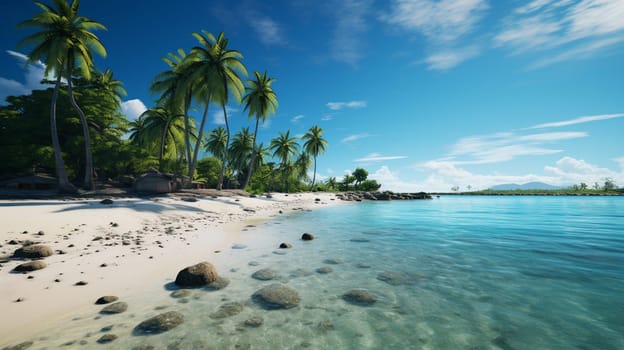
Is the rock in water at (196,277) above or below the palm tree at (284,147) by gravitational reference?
below

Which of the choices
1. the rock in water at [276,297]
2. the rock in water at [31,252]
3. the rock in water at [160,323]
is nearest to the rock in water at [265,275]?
the rock in water at [276,297]

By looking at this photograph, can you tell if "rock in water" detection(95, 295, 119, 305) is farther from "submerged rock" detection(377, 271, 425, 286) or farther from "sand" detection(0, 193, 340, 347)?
"submerged rock" detection(377, 271, 425, 286)

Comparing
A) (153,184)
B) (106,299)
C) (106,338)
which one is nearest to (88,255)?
(106,299)

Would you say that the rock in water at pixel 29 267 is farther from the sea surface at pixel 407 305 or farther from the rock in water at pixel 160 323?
the rock in water at pixel 160 323

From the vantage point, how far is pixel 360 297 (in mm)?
3979

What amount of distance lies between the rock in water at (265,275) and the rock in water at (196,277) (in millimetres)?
811

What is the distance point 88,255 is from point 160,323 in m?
4.16

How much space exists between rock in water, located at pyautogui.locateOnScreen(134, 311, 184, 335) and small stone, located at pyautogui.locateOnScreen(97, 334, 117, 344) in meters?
0.21

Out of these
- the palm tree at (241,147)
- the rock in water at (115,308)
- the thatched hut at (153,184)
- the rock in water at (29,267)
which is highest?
the palm tree at (241,147)

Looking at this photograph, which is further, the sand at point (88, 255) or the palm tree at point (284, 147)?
the palm tree at point (284, 147)

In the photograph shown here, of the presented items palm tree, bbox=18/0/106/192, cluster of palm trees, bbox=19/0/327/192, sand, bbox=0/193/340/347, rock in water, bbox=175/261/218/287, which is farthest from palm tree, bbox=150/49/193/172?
rock in water, bbox=175/261/218/287

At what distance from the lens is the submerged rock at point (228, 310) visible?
332 centimetres

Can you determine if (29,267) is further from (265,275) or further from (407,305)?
(407,305)

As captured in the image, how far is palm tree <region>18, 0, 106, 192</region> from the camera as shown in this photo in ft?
57.9
